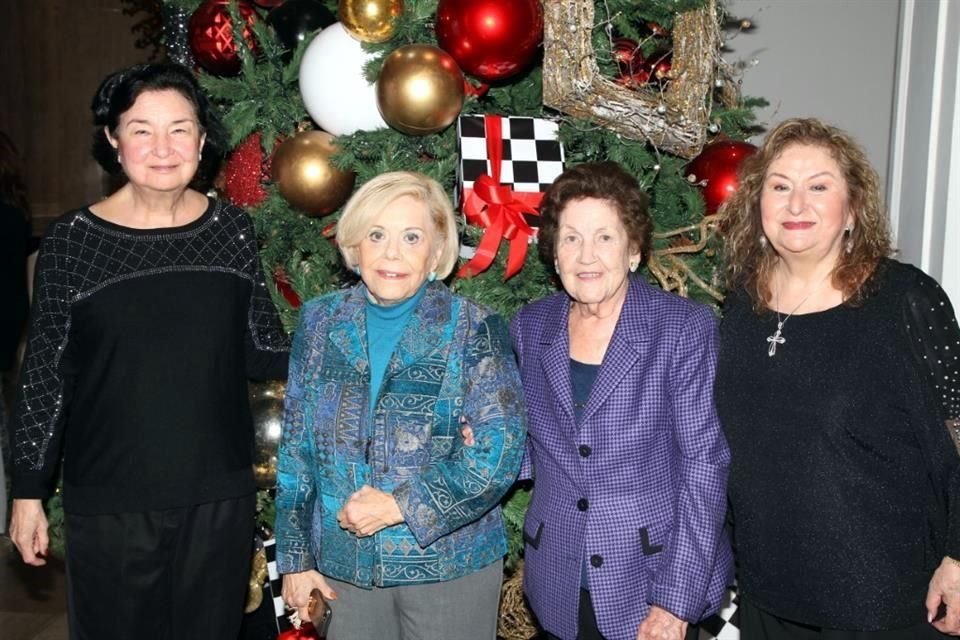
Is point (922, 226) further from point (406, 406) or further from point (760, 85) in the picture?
point (760, 85)

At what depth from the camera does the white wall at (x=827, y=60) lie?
4.20 m

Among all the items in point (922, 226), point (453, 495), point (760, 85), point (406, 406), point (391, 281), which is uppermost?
point (760, 85)

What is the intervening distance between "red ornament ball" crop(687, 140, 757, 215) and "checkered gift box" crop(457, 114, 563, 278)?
0.44 meters

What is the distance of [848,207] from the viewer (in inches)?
74.9

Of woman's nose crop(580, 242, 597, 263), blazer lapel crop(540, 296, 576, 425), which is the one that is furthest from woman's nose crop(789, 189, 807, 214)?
blazer lapel crop(540, 296, 576, 425)

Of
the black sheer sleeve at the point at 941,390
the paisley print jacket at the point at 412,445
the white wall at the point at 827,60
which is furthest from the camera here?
the white wall at the point at 827,60

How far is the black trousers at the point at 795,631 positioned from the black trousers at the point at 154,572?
1147mm

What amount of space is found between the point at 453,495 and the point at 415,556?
0.15m

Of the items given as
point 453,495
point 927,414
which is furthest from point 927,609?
point 453,495

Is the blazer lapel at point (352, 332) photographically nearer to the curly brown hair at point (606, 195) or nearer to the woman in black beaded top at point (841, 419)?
the curly brown hair at point (606, 195)

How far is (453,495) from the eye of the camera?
1.88 m

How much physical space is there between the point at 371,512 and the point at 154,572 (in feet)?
1.86

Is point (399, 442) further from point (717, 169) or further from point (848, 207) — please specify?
point (717, 169)

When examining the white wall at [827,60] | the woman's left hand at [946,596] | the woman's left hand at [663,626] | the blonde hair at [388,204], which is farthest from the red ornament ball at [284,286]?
the white wall at [827,60]
